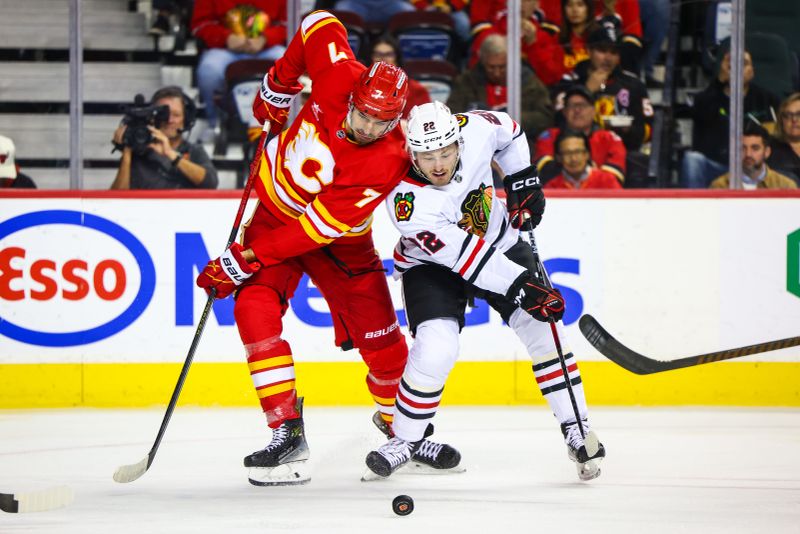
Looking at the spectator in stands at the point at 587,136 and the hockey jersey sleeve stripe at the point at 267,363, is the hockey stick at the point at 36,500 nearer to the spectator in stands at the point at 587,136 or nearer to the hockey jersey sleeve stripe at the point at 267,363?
the hockey jersey sleeve stripe at the point at 267,363

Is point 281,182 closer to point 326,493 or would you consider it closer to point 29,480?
point 326,493

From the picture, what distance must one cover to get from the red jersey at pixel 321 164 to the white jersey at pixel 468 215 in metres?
0.10

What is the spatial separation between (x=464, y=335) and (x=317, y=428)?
32.0 inches

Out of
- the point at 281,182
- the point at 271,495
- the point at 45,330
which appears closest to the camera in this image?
the point at 271,495

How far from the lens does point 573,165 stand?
513cm

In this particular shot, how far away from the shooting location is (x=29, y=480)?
12.0ft

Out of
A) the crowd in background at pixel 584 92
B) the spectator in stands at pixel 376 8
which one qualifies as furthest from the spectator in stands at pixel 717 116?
the spectator in stands at pixel 376 8

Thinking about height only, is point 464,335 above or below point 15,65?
below

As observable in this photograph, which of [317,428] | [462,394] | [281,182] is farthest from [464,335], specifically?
[281,182]

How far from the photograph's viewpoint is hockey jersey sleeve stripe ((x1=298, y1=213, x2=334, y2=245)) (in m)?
3.51

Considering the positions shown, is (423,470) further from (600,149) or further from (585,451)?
(600,149)

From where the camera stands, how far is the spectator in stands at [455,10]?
17.5 feet

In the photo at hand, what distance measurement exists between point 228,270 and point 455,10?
229 cm

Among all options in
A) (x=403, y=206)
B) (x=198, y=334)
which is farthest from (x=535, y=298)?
(x=198, y=334)
